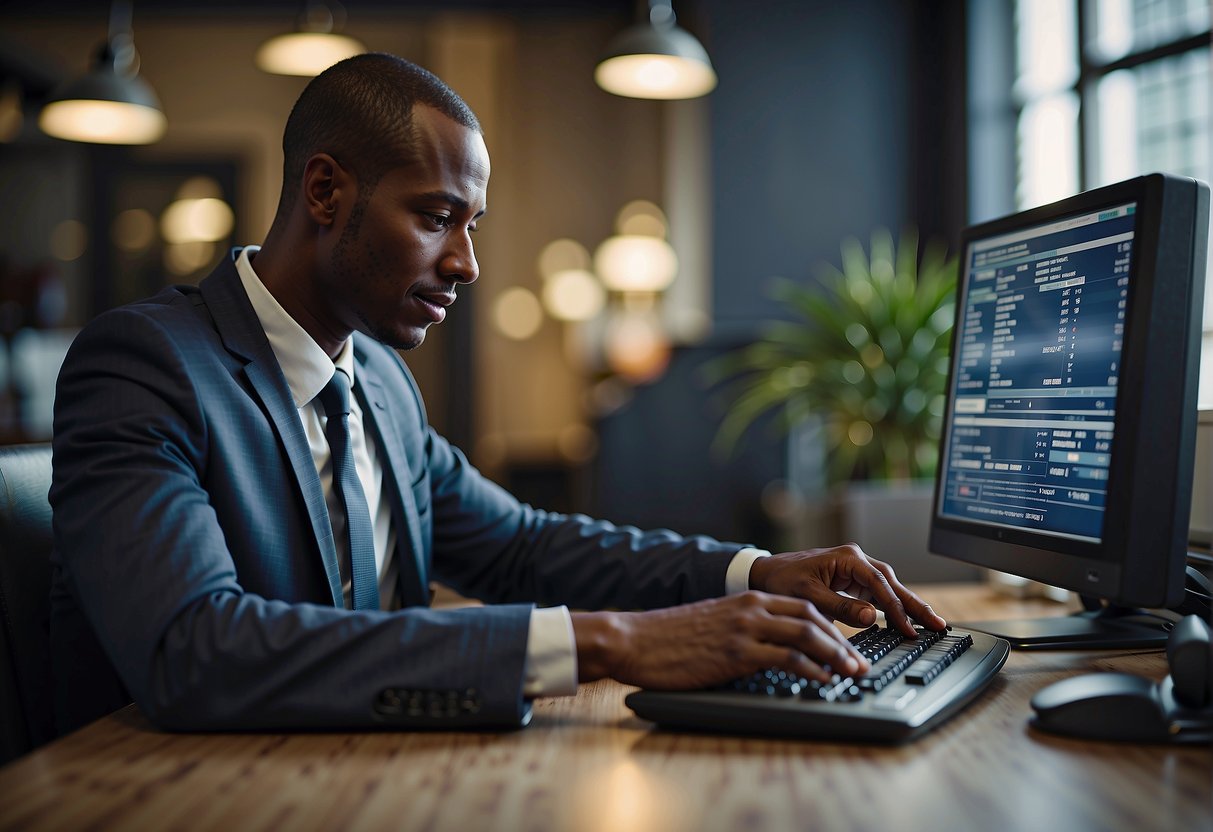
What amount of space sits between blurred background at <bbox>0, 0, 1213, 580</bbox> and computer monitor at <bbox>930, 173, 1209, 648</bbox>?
415 mm

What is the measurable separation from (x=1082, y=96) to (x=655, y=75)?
6.69 ft

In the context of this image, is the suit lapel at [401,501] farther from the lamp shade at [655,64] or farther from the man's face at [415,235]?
the lamp shade at [655,64]

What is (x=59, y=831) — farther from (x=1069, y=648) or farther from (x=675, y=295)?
(x=675, y=295)

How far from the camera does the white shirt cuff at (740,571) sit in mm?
1280

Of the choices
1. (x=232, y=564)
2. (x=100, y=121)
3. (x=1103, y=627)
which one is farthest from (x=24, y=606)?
(x=100, y=121)

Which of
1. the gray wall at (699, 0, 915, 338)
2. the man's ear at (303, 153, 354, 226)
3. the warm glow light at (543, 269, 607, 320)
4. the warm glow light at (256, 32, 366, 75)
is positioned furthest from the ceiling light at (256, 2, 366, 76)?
the warm glow light at (543, 269, 607, 320)

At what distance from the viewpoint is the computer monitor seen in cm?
100

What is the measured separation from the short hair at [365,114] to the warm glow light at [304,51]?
246cm

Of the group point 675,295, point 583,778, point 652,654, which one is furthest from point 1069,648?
point 675,295

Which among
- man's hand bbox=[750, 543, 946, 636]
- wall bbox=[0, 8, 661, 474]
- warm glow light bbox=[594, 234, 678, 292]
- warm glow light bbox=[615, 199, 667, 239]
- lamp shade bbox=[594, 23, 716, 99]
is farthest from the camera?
wall bbox=[0, 8, 661, 474]

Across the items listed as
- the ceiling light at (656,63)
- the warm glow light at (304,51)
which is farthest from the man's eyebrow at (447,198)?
the warm glow light at (304,51)

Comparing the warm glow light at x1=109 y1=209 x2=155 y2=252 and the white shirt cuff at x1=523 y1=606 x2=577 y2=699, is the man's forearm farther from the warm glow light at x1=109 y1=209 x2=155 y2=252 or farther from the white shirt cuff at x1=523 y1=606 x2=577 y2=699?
the warm glow light at x1=109 y1=209 x2=155 y2=252

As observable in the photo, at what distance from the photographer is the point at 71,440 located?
3.20 ft

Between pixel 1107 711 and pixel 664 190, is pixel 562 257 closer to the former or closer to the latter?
pixel 664 190
